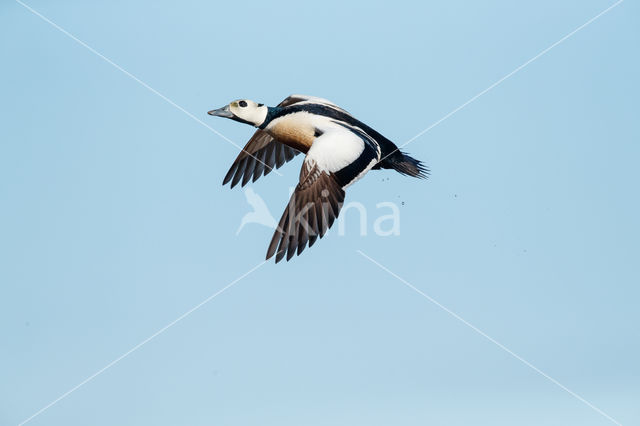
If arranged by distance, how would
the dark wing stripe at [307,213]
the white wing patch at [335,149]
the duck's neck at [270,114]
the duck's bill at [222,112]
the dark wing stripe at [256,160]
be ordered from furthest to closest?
the dark wing stripe at [256,160] → the duck's bill at [222,112] → the duck's neck at [270,114] → the white wing patch at [335,149] → the dark wing stripe at [307,213]

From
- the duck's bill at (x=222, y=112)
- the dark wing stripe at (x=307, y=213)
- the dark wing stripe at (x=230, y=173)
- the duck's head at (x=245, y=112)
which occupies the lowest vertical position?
the dark wing stripe at (x=307, y=213)

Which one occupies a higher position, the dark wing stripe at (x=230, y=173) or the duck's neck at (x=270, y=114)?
the duck's neck at (x=270, y=114)

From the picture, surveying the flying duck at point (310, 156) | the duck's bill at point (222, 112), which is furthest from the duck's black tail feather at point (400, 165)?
the duck's bill at point (222, 112)

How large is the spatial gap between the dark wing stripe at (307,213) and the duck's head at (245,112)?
1.23m

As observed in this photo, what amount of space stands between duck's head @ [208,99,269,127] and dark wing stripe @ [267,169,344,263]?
4.02ft

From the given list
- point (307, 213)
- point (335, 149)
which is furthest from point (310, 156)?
point (307, 213)

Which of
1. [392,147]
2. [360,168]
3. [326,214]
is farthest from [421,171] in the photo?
[326,214]

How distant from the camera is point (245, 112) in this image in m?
8.09

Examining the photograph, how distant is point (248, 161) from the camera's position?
9062 millimetres

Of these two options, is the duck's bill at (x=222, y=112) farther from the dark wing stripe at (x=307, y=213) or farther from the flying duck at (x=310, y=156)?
the dark wing stripe at (x=307, y=213)

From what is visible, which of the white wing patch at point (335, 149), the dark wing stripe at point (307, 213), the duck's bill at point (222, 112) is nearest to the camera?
the dark wing stripe at point (307, 213)

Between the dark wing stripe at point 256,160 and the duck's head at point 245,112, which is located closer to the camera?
the duck's head at point 245,112

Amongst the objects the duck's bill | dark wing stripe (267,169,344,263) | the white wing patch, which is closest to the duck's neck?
the duck's bill

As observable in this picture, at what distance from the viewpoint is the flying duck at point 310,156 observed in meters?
6.73
